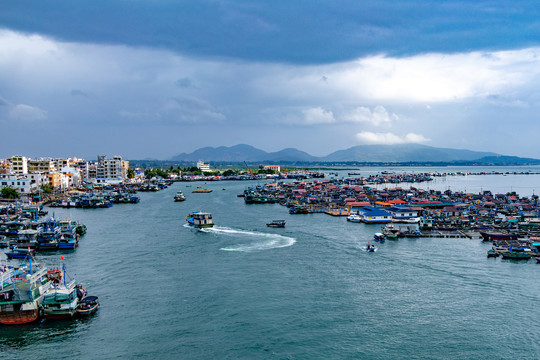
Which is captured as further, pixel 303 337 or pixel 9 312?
pixel 9 312

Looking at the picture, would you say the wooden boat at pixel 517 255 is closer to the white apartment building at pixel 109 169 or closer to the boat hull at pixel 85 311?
the boat hull at pixel 85 311

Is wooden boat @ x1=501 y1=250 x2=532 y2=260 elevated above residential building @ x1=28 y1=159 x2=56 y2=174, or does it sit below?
below

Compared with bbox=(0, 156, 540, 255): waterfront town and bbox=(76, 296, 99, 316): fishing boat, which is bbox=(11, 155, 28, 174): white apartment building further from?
bbox=(76, 296, 99, 316): fishing boat

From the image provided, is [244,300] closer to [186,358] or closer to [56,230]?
[186,358]

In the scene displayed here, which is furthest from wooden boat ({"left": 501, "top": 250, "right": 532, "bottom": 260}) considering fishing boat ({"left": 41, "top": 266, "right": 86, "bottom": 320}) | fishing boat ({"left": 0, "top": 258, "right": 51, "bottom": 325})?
fishing boat ({"left": 0, "top": 258, "right": 51, "bottom": 325})

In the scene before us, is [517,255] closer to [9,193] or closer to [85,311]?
[85,311]

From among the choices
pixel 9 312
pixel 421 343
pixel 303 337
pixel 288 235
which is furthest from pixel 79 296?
pixel 288 235

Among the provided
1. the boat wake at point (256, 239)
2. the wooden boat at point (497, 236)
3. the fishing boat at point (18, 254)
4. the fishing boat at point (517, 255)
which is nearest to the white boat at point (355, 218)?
the boat wake at point (256, 239)
